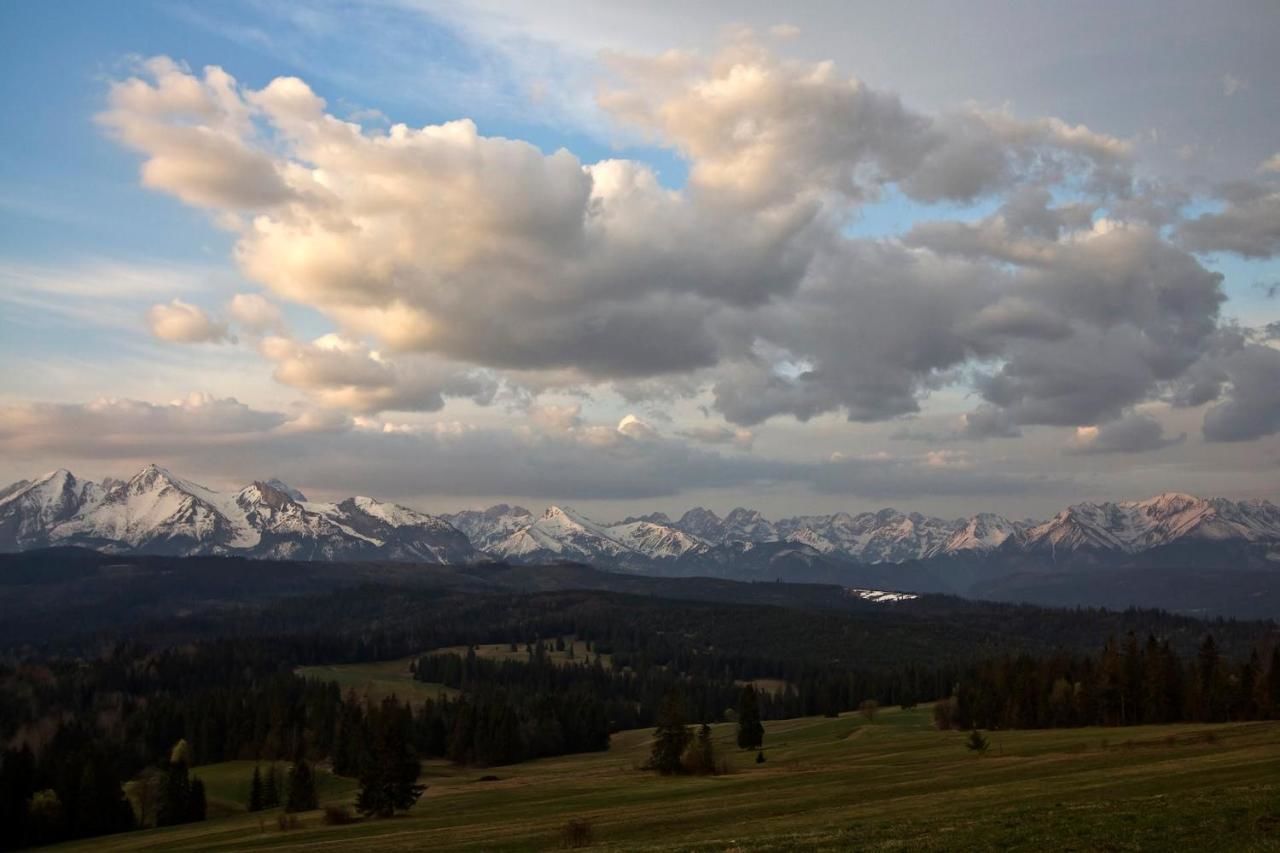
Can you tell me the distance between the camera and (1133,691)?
11725 centimetres

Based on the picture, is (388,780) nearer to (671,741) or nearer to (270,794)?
(671,741)

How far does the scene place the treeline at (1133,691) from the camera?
367 ft

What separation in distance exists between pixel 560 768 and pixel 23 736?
122460 mm

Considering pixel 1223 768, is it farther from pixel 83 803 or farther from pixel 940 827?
pixel 83 803

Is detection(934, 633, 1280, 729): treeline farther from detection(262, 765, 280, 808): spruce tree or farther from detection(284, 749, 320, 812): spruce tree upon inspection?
detection(262, 765, 280, 808): spruce tree

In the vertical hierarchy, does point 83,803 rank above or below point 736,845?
below

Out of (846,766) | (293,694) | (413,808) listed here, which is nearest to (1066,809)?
(846,766)

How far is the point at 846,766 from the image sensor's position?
79.1 metres

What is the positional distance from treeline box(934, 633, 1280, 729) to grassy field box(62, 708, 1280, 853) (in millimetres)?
22073

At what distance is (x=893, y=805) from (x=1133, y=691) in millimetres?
87496

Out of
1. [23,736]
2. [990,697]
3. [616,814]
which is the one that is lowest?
[23,736]

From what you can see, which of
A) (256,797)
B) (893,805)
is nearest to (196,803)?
(256,797)


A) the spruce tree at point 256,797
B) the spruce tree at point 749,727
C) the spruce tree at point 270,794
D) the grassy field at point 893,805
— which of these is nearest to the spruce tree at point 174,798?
the spruce tree at point 256,797

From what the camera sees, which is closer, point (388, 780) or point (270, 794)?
point (388, 780)
